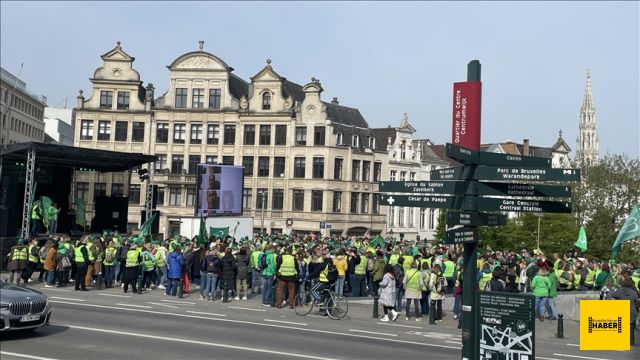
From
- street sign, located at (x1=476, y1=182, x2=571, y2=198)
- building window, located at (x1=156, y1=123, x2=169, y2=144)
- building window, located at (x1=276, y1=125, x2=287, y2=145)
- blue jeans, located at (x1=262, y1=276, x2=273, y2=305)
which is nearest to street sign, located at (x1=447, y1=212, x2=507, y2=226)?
street sign, located at (x1=476, y1=182, x2=571, y2=198)

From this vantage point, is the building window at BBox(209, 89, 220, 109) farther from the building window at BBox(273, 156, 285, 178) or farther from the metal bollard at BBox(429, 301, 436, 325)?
the metal bollard at BBox(429, 301, 436, 325)

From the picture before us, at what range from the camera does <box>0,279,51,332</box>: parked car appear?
1335 cm

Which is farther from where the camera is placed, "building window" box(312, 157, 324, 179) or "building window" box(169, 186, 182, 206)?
"building window" box(169, 186, 182, 206)

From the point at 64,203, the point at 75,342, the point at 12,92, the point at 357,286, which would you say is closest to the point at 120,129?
the point at 64,203

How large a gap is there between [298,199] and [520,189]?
53.2 m

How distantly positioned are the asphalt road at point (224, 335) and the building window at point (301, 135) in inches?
1583

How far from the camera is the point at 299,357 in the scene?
532 inches

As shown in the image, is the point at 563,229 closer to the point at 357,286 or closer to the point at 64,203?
the point at 357,286

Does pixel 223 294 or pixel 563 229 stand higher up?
pixel 563 229

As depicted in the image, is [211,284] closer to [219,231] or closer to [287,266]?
[287,266]

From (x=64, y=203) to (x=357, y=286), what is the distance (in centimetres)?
2501

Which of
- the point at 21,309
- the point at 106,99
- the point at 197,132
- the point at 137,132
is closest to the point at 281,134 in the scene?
the point at 197,132

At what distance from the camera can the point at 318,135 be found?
61.8 meters

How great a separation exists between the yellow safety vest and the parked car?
339 inches
